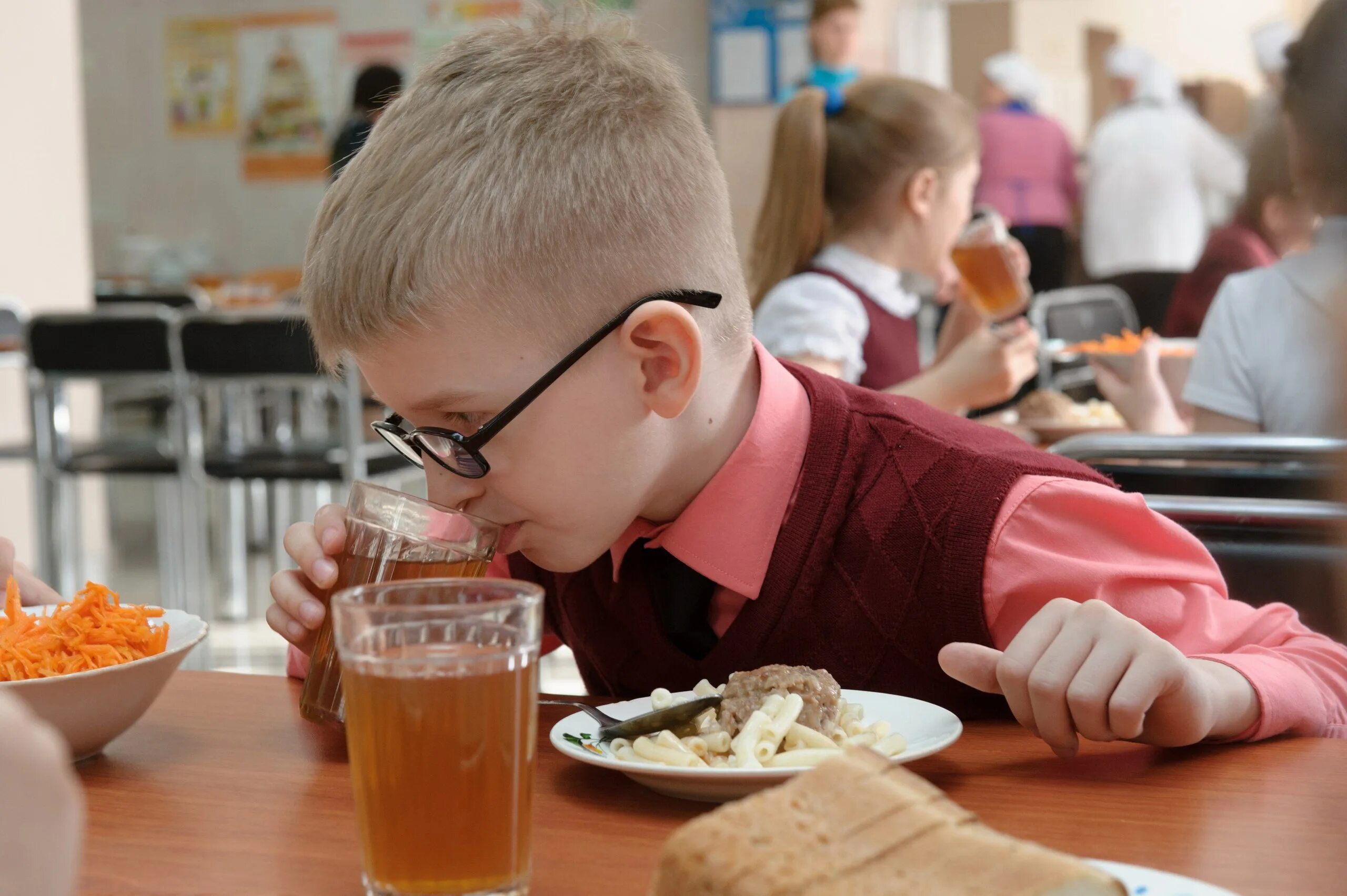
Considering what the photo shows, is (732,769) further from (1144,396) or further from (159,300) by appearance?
(159,300)

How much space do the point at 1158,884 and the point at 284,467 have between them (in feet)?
11.6

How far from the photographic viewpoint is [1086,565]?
3.14 ft

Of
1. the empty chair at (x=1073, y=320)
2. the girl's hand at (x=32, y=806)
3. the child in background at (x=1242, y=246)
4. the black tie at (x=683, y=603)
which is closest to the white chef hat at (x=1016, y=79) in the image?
the empty chair at (x=1073, y=320)

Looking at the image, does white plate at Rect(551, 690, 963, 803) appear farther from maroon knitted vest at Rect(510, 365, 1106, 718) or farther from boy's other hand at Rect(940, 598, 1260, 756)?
maroon knitted vest at Rect(510, 365, 1106, 718)

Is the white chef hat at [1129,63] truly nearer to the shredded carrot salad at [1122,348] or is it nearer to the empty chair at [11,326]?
the shredded carrot salad at [1122,348]

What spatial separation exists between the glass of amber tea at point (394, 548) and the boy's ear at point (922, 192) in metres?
2.08

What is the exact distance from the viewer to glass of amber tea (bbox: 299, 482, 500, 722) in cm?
85

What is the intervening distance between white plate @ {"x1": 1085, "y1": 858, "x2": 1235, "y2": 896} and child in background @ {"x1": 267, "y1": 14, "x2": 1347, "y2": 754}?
300 millimetres

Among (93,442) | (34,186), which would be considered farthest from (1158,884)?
(34,186)

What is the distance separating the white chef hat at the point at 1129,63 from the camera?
6621mm

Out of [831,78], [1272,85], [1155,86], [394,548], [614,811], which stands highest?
[1155,86]

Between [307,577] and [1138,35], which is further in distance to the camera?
[1138,35]

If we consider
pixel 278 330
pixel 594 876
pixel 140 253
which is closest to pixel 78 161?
pixel 278 330

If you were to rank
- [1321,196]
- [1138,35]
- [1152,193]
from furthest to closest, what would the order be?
1. [1138,35]
2. [1152,193]
3. [1321,196]
